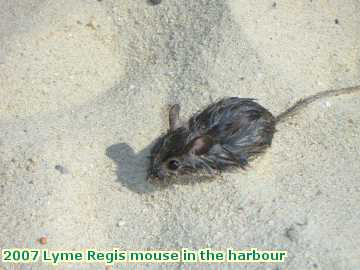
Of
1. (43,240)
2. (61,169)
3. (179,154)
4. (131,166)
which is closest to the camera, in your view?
(43,240)

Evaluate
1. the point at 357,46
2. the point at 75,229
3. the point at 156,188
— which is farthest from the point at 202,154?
the point at 357,46

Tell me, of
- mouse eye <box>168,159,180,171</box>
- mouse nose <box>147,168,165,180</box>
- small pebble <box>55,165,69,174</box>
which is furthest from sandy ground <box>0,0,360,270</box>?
mouse eye <box>168,159,180,171</box>

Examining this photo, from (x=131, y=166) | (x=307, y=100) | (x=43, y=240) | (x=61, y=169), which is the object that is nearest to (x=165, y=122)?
(x=131, y=166)

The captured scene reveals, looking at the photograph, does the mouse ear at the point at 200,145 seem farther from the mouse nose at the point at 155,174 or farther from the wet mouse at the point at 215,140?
the mouse nose at the point at 155,174

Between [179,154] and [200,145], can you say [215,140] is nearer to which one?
[200,145]

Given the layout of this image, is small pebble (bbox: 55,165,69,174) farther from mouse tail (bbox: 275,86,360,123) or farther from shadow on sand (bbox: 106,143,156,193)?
mouse tail (bbox: 275,86,360,123)

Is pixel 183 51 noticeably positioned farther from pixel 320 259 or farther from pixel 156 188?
pixel 320 259

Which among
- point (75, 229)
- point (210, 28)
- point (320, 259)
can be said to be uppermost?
point (210, 28)
